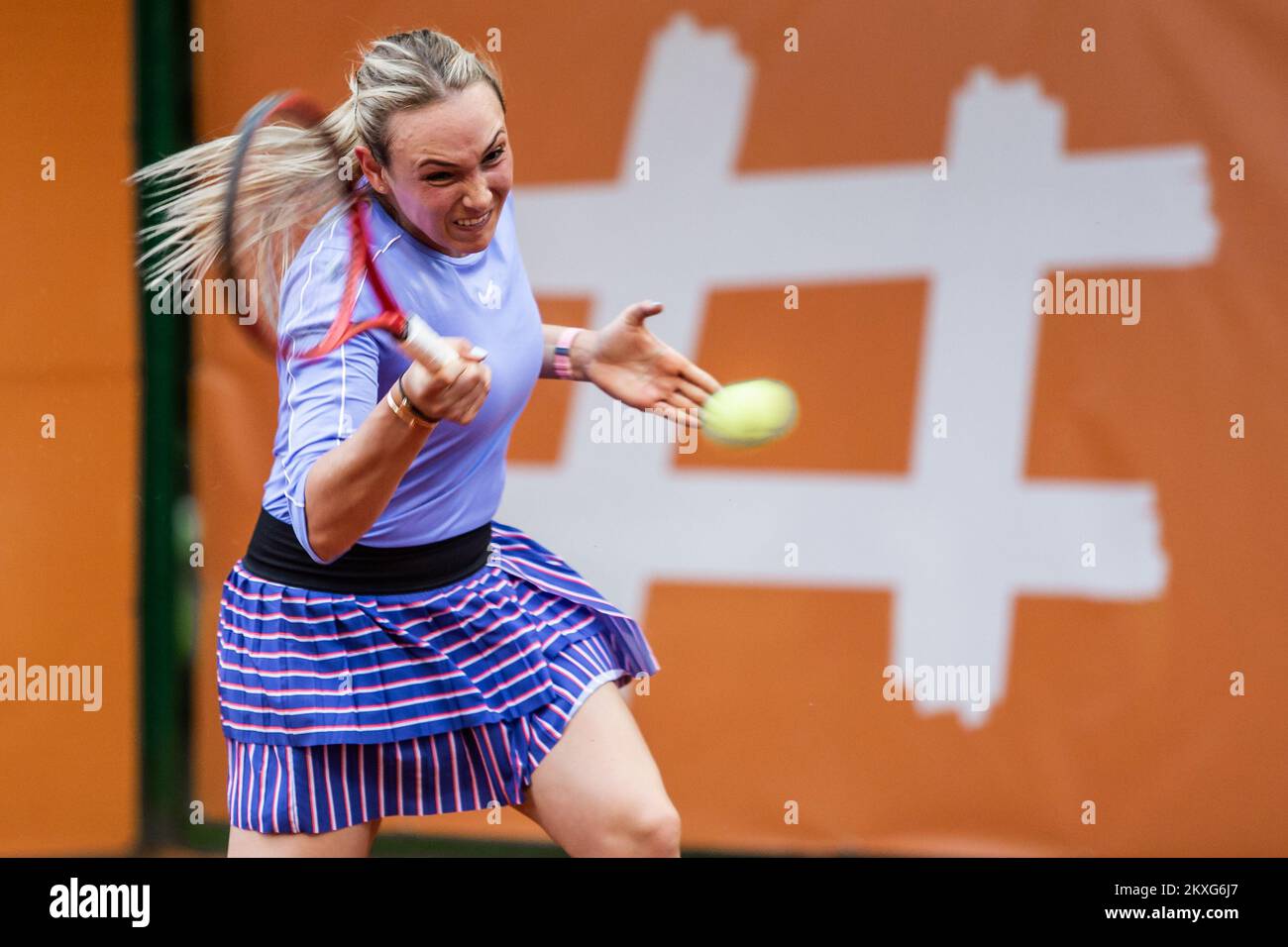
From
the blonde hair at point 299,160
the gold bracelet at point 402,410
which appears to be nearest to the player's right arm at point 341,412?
the gold bracelet at point 402,410

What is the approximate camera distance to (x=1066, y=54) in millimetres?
3242

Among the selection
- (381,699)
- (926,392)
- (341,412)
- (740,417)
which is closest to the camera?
(341,412)

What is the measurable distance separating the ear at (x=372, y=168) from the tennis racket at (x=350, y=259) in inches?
1.5

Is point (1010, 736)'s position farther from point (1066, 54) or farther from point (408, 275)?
point (408, 275)

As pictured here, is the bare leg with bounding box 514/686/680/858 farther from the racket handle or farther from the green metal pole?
the green metal pole

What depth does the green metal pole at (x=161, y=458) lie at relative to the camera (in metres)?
3.54

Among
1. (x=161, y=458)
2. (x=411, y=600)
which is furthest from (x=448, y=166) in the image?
(x=161, y=458)

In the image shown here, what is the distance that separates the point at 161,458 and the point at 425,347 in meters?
2.09

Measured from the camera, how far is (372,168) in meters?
2.02

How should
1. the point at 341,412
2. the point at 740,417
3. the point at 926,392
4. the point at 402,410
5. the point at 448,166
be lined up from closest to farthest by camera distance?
the point at 402,410
the point at 341,412
the point at 448,166
the point at 740,417
the point at 926,392

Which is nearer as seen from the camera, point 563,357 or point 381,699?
point 381,699

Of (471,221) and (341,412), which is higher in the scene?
(471,221)

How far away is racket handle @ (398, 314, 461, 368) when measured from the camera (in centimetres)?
173

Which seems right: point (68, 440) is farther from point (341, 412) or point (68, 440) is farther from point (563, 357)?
point (341, 412)
